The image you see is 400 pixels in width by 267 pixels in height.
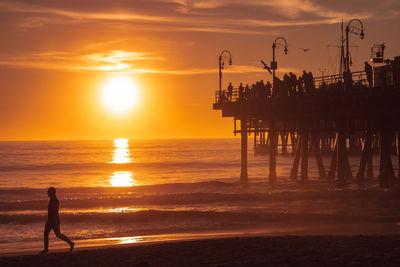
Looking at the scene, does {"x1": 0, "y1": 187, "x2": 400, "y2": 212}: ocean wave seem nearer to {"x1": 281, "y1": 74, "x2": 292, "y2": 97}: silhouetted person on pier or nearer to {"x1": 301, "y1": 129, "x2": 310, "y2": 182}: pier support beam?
{"x1": 301, "y1": 129, "x2": 310, "y2": 182}: pier support beam

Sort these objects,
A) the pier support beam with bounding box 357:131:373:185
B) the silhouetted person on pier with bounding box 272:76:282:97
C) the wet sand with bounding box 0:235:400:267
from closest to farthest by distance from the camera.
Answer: the wet sand with bounding box 0:235:400:267 → the pier support beam with bounding box 357:131:373:185 → the silhouetted person on pier with bounding box 272:76:282:97

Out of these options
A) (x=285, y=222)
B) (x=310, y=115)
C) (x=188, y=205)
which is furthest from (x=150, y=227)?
(x=310, y=115)

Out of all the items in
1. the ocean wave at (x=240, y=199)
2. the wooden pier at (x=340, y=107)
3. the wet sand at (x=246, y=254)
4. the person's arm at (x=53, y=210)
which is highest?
the wooden pier at (x=340, y=107)

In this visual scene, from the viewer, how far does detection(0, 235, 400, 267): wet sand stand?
13.7 m

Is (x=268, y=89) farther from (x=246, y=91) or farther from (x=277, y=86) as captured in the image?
(x=246, y=91)

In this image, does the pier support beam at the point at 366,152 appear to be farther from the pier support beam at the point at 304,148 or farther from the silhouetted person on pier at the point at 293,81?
the silhouetted person on pier at the point at 293,81

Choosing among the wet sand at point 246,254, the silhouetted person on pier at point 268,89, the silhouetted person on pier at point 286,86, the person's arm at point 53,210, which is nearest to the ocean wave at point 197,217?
the wet sand at point 246,254

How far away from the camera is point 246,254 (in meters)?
14.7

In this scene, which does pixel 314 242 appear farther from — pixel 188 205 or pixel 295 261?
pixel 188 205

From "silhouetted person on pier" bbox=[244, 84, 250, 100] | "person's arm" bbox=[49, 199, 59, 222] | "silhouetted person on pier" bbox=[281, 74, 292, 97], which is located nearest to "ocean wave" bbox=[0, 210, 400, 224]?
"person's arm" bbox=[49, 199, 59, 222]

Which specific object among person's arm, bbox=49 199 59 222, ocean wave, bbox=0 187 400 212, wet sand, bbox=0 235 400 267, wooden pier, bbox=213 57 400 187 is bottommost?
ocean wave, bbox=0 187 400 212

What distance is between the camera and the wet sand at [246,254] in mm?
13656

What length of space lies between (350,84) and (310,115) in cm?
308

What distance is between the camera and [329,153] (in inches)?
3745
